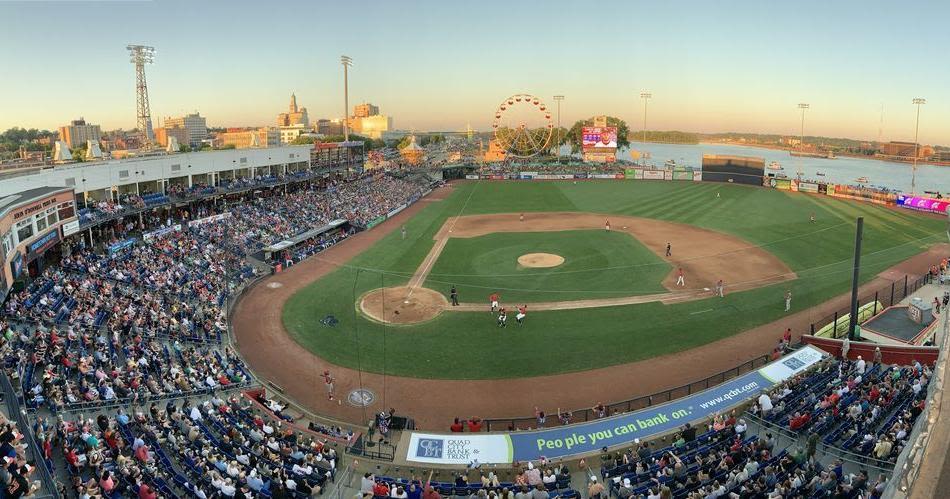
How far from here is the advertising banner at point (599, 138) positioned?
97250 mm

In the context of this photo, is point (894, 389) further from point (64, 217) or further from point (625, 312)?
point (64, 217)

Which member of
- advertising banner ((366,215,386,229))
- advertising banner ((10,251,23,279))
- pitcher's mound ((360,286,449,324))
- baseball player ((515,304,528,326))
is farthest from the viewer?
advertising banner ((366,215,386,229))

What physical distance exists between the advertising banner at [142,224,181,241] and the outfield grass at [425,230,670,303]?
18105 mm

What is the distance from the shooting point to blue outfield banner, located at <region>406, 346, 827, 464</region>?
1630 centimetres

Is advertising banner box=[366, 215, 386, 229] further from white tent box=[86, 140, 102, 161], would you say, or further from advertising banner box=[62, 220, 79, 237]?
advertising banner box=[62, 220, 79, 237]

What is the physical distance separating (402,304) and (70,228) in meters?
19.6

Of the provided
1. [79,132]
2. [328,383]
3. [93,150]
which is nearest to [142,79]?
[93,150]

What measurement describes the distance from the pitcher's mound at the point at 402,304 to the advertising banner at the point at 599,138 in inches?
2741

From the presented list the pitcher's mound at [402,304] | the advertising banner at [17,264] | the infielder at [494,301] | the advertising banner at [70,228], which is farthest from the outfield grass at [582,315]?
the advertising banner at [70,228]

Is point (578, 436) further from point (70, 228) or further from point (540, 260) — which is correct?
point (70, 228)

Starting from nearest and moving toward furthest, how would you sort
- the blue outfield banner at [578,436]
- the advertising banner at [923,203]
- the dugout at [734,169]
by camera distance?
the blue outfield banner at [578,436]
the advertising banner at [923,203]
the dugout at [734,169]

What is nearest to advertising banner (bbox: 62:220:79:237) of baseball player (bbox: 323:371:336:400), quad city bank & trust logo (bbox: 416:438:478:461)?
baseball player (bbox: 323:371:336:400)

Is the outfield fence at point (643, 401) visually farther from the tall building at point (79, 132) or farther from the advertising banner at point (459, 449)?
the tall building at point (79, 132)

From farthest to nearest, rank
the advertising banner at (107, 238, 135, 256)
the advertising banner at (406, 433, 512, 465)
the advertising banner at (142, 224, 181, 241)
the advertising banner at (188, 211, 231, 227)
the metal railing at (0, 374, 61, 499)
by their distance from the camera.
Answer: the advertising banner at (188, 211, 231, 227)
the advertising banner at (142, 224, 181, 241)
the advertising banner at (107, 238, 135, 256)
the advertising banner at (406, 433, 512, 465)
the metal railing at (0, 374, 61, 499)
